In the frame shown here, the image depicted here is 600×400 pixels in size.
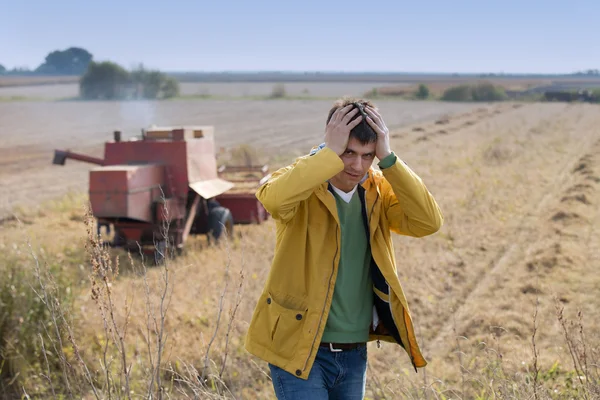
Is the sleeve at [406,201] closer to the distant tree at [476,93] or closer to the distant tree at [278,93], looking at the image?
the distant tree at [476,93]

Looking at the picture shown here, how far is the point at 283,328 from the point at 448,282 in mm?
5055

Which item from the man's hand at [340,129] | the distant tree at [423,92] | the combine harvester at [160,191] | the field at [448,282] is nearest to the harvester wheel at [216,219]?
the combine harvester at [160,191]

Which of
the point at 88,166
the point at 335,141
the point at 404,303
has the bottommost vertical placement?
the point at 88,166

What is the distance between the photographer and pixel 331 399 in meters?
2.59

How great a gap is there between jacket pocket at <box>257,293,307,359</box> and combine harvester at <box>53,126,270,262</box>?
4622 millimetres

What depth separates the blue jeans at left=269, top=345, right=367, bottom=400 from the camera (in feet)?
7.88

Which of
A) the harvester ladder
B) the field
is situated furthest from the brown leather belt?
the harvester ladder

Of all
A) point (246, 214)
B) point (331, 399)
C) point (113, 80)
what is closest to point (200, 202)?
point (246, 214)

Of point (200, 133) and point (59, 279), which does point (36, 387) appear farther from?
point (200, 133)

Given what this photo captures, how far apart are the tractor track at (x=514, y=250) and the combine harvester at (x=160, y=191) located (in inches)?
101

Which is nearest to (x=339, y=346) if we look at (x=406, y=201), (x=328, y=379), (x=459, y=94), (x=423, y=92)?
(x=328, y=379)

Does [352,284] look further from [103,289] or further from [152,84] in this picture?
[152,84]

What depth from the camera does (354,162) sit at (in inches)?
97.3

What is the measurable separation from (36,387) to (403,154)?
14.6 meters
